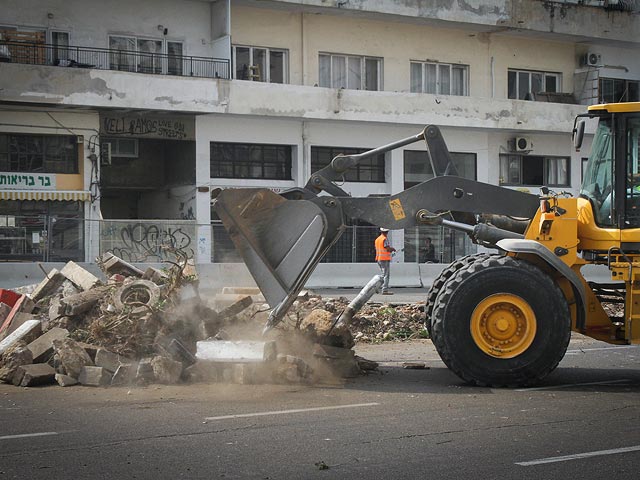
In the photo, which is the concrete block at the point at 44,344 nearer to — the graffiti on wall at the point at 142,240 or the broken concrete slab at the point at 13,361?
the broken concrete slab at the point at 13,361

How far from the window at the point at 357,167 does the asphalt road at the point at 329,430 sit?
23.9 metres

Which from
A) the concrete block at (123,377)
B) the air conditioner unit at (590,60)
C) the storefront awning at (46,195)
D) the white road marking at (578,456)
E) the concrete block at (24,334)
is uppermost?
the air conditioner unit at (590,60)

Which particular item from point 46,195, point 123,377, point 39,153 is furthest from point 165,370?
point 39,153

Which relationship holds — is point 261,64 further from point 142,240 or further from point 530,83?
point 530,83

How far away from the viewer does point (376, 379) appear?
440 inches

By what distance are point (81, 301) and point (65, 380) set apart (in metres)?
1.88

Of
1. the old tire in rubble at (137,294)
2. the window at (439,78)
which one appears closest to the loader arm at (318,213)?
the old tire in rubble at (137,294)

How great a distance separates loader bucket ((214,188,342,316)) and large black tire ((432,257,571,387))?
1.59 m

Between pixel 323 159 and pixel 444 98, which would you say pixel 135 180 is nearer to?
pixel 323 159

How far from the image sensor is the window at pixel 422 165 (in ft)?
120

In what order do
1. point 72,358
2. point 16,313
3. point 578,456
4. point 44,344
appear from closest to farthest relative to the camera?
1. point 578,456
2. point 72,358
3. point 44,344
4. point 16,313

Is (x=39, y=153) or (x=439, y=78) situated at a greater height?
(x=439, y=78)

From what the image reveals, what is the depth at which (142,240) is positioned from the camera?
26031 millimetres

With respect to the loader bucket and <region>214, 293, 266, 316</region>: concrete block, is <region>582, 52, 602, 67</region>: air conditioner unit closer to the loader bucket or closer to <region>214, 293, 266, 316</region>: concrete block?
<region>214, 293, 266, 316</region>: concrete block
